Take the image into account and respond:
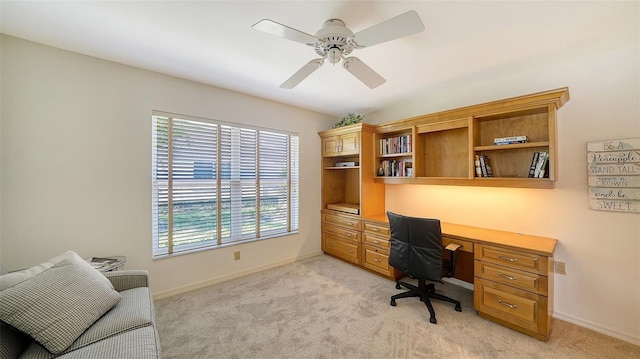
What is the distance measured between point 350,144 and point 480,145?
1.64m

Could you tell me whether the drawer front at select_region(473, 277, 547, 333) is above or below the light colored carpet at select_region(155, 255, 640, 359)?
above

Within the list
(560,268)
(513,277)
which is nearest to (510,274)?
(513,277)

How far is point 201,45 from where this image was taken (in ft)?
6.64

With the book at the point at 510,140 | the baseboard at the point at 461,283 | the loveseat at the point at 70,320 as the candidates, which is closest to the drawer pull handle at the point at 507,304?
the baseboard at the point at 461,283

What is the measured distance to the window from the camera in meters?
2.67

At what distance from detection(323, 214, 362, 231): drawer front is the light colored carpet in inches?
34.4

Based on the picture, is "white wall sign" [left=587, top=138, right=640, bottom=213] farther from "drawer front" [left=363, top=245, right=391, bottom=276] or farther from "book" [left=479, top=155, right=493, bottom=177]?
"drawer front" [left=363, top=245, right=391, bottom=276]

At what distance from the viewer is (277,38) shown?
1903 millimetres

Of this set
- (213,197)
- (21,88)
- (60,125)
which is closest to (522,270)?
(213,197)

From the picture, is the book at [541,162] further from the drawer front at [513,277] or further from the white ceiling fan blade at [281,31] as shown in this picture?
the white ceiling fan blade at [281,31]

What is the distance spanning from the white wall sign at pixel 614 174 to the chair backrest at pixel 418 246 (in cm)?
137

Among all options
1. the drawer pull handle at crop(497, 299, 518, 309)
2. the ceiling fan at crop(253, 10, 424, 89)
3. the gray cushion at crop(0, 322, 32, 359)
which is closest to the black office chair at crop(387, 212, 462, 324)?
the drawer pull handle at crop(497, 299, 518, 309)

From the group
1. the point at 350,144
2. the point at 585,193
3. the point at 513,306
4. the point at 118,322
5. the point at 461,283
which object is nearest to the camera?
the point at 118,322

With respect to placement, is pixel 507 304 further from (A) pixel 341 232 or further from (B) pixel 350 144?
(B) pixel 350 144
